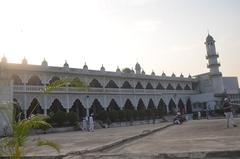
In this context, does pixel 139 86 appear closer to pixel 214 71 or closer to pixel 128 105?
pixel 128 105

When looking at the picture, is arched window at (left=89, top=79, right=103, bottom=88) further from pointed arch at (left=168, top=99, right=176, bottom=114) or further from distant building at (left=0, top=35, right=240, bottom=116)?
pointed arch at (left=168, top=99, right=176, bottom=114)

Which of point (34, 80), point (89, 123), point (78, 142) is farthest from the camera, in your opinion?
point (34, 80)

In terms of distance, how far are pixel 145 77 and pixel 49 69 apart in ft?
54.3

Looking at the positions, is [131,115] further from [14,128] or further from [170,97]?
[14,128]

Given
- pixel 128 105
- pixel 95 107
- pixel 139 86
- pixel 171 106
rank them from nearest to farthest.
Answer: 1. pixel 95 107
2. pixel 128 105
3. pixel 139 86
4. pixel 171 106

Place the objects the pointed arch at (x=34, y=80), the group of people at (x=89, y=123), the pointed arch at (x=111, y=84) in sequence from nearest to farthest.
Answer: the group of people at (x=89, y=123), the pointed arch at (x=34, y=80), the pointed arch at (x=111, y=84)

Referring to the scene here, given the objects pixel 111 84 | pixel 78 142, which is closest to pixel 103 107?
pixel 111 84

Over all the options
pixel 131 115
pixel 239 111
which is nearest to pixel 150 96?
pixel 131 115

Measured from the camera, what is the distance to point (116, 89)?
42.2m

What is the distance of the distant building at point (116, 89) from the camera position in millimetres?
32938

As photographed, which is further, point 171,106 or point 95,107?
point 171,106

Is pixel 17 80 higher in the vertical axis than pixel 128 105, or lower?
higher

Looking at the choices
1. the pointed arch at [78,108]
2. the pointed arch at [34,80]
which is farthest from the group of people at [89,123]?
the pointed arch at [78,108]

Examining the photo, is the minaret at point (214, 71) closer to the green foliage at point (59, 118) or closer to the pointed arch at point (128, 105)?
the pointed arch at point (128, 105)
